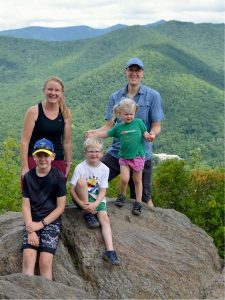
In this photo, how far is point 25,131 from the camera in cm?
719

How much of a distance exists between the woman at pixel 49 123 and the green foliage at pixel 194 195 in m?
10.9

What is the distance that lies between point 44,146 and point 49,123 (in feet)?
1.96

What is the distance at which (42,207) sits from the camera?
22.2 ft

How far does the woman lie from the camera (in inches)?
282

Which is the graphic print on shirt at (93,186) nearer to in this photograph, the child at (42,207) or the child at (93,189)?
the child at (93,189)

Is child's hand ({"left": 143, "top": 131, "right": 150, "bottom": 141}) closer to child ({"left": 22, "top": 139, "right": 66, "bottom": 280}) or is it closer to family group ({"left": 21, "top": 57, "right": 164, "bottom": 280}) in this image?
family group ({"left": 21, "top": 57, "right": 164, "bottom": 280})

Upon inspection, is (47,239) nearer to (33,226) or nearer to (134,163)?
(33,226)

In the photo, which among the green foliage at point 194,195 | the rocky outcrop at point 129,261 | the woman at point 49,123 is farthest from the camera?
the green foliage at point 194,195

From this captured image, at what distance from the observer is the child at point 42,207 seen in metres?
6.58

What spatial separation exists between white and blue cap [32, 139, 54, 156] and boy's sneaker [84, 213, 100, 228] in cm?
133

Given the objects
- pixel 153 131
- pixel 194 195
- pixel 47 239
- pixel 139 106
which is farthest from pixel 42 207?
pixel 194 195

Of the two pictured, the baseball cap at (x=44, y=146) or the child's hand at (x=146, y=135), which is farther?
the child's hand at (x=146, y=135)

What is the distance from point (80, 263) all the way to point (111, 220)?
112cm

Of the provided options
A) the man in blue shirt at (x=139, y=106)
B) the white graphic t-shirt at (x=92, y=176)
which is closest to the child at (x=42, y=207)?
the white graphic t-shirt at (x=92, y=176)
